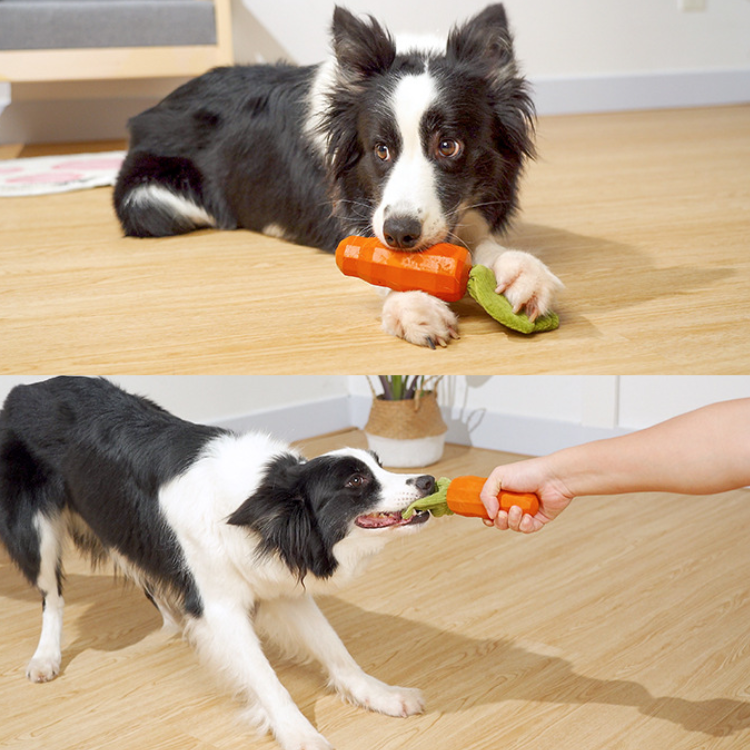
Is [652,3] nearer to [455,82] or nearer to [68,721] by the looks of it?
[455,82]

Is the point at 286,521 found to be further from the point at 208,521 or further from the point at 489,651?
the point at 489,651

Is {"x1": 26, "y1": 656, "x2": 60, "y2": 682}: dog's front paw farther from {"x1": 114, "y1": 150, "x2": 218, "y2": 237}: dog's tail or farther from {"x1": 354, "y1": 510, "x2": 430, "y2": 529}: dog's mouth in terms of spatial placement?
{"x1": 114, "y1": 150, "x2": 218, "y2": 237}: dog's tail

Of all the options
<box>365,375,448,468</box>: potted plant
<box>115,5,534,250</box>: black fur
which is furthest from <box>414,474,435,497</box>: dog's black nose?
<box>365,375,448,468</box>: potted plant

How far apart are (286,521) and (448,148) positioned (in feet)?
2.88

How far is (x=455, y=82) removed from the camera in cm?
199

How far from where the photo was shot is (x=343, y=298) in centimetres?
208

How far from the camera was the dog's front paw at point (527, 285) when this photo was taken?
69.6 inches

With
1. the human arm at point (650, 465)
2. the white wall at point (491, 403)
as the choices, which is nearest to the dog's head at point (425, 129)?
the human arm at point (650, 465)

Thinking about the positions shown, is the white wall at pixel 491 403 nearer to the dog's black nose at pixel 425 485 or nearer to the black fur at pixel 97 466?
the black fur at pixel 97 466

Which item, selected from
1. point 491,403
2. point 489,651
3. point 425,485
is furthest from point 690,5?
point 425,485

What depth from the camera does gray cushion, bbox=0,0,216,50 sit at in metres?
4.66

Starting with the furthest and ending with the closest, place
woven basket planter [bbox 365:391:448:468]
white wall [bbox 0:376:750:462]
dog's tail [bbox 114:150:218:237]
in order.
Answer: woven basket planter [bbox 365:391:448:468] < white wall [bbox 0:376:750:462] < dog's tail [bbox 114:150:218:237]

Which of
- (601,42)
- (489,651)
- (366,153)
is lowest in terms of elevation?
(489,651)

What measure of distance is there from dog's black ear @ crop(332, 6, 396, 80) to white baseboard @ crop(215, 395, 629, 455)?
1761 millimetres
